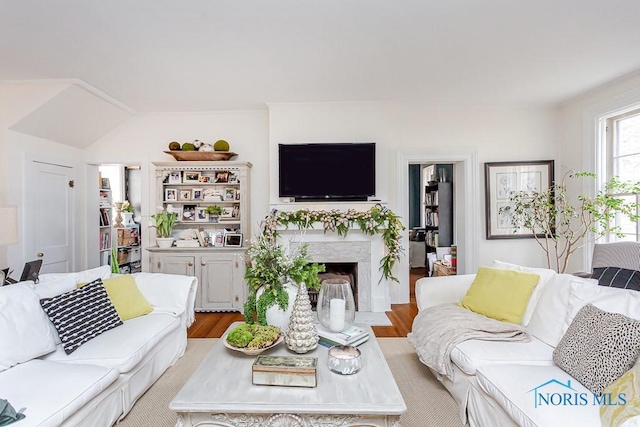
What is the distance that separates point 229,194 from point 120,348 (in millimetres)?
2635

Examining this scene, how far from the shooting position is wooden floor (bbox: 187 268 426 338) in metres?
3.50

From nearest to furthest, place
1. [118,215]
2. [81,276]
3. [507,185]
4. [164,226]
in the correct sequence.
A: 1. [81,276]
2. [164,226]
3. [507,185]
4. [118,215]

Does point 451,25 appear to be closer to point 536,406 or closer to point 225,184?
point 536,406

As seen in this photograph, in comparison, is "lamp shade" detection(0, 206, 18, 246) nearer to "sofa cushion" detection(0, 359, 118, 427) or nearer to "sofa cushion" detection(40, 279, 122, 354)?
"sofa cushion" detection(40, 279, 122, 354)

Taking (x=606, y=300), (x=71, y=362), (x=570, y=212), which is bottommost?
(x=71, y=362)

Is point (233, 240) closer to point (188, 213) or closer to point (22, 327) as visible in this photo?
point (188, 213)

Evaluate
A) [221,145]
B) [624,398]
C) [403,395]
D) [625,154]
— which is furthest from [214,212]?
[625,154]

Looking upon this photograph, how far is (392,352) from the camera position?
3.02m

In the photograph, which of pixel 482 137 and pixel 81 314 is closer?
pixel 81 314

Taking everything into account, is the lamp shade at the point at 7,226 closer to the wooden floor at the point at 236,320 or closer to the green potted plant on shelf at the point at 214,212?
the wooden floor at the point at 236,320

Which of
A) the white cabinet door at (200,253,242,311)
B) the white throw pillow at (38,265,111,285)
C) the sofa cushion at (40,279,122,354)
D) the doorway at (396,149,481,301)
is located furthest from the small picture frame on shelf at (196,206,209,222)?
the doorway at (396,149,481,301)

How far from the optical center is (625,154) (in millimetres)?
A: 3568

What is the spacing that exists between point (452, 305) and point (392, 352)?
29.8 inches

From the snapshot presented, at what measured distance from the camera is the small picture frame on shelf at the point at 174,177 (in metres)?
4.36
